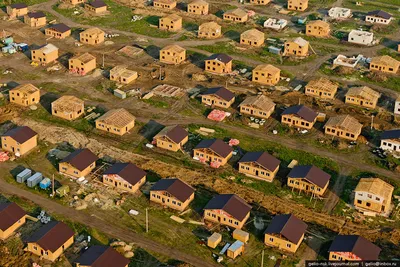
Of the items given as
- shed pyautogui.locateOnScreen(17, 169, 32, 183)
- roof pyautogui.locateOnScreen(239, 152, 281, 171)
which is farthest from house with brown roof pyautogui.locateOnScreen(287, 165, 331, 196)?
shed pyautogui.locateOnScreen(17, 169, 32, 183)

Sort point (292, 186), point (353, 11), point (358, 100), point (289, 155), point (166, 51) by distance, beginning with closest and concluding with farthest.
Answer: point (292, 186) → point (289, 155) → point (358, 100) → point (166, 51) → point (353, 11)

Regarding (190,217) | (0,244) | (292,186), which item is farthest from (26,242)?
(292,186)

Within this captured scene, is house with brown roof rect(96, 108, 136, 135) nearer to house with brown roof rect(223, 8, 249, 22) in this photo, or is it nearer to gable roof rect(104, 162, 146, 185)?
gable roof rect(104, 162, 146, 185)

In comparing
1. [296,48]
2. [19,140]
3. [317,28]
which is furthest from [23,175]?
[317,28]

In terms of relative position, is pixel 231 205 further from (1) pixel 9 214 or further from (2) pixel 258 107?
(2) pixel 258 107

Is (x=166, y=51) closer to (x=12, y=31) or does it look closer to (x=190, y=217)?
(x=12, y=31)

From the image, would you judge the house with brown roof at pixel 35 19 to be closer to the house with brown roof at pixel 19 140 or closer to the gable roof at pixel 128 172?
the house with brown roof at pixel 19 140

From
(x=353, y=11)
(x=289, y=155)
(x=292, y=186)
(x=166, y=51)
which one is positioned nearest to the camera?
(x=292, y=186)
